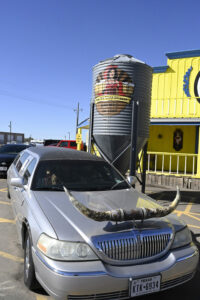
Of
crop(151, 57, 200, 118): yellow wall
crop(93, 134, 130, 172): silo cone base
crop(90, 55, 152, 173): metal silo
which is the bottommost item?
crop(93, 134, 130, 172): silo cone base

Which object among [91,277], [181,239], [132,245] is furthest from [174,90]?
[91,277]

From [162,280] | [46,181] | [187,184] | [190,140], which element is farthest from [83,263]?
[190,140]

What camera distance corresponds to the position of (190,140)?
1322 centimetres

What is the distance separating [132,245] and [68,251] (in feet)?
2.05

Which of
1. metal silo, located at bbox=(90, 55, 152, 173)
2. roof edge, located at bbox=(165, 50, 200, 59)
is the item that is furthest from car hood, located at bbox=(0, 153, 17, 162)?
roof edge, located at bbox=(165, 50, 200, 59)

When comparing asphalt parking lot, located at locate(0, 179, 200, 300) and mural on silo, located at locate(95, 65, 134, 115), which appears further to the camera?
mural on silo, located at locate(95, 65, 134, 115)

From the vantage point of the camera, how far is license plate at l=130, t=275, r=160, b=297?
2.46 metres

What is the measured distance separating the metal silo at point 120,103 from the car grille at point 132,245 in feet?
14.6

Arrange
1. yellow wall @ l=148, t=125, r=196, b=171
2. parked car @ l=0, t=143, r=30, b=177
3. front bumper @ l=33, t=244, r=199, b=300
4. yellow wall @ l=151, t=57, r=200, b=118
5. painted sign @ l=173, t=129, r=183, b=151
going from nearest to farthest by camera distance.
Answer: front bumper @ l=33, t=244, r=199, b=300 → parked car @ l=0, t=143, r=30, b=177 → yellow wall @ l=151, t=57, r=200, b=118 → yellow wall @ l=148, t=125, r=196, b=171 → painted sign @ l=173, t=129, r=183, b=151

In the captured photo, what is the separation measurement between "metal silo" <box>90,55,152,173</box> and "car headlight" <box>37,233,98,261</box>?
477 centimetres

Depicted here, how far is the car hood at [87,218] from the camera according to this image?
2633 millimetres

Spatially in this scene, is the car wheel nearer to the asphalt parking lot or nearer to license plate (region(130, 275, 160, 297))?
the asphalt parking lot

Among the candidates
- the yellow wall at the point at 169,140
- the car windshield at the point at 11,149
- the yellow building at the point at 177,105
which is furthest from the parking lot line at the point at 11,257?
the yellow wall at the point at 169,140

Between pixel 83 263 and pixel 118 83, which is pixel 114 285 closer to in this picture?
pixel 83 263
